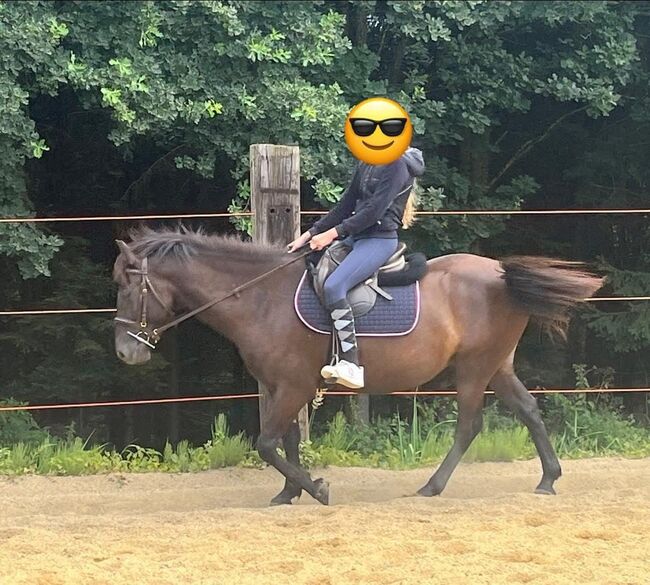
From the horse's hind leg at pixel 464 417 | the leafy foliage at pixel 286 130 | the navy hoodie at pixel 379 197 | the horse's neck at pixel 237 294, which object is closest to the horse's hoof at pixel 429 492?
the horse's hind leg at pixel 464 417

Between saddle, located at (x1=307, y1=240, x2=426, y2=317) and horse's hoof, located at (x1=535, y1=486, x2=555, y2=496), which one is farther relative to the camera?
horse's hoof, located at (x1=535, y1=486, x2=555, y2=496)

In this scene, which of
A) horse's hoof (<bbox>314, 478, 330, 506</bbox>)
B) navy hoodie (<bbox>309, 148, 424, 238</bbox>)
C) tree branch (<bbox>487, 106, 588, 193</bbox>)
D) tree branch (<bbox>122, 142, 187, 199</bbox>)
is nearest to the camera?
navy hoodie (<bbox>309, 148, 424, 238</bbox>)

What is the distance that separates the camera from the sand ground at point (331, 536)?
165 inches

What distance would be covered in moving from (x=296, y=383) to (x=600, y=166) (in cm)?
579

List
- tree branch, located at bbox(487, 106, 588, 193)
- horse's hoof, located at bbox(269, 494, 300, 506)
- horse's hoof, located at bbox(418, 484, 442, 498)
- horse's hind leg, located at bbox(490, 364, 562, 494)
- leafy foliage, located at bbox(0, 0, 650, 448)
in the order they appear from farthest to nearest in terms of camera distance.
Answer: tree branch, located at bbox(487, 106, 588, 193) < leafy foliage, located at bbox(0, 0, 650, 448) < horse's hind leg, located at bbox(490, 364, 562, 494) < horse's hoof, located at bbox(418, 484, 442, 498) < horse's hoof, located at bbox(269, 494, 300, 506)

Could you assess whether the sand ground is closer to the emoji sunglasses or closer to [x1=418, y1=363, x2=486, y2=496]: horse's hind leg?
[x1=418, y1=363, x2=486, y2=496]: horse's hind leg

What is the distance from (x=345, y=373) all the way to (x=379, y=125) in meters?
1.59

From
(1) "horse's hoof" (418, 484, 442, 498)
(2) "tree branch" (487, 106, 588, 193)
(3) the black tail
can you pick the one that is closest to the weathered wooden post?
(1) "horse's hoof" (418, 484, 442, 498)

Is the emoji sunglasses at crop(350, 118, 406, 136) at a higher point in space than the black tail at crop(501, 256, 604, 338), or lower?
higher

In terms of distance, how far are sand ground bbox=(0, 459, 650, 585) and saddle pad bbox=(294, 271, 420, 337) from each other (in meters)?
1.08

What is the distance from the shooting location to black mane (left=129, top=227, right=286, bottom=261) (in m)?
5.65

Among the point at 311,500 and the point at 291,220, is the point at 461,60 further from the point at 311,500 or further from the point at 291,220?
the point at 311,500

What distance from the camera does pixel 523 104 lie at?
8875 mm

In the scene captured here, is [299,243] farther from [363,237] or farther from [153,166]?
[153,166]
